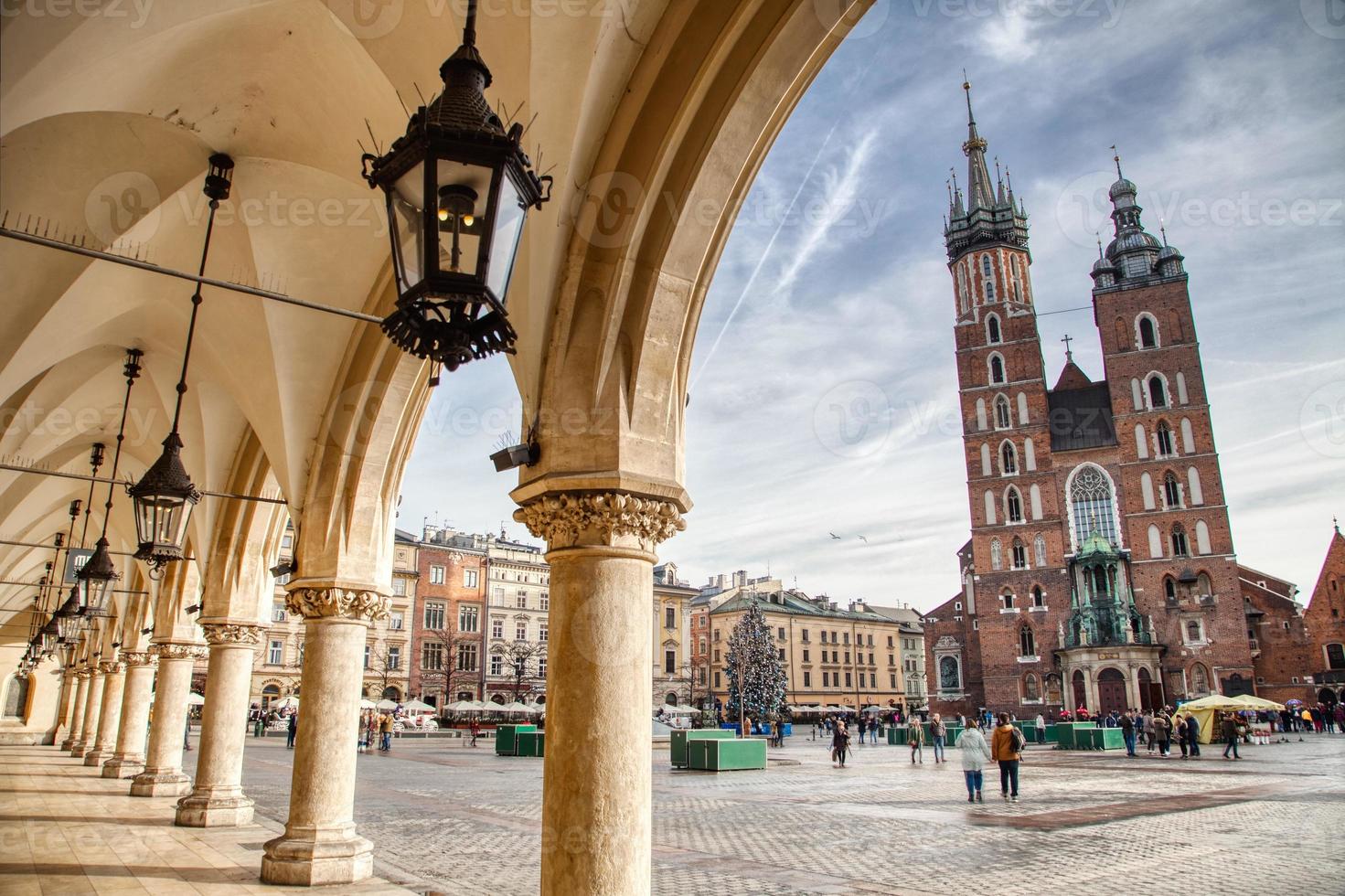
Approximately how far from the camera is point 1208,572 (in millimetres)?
48594

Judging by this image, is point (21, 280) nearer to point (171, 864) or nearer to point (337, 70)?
point (337, 70)

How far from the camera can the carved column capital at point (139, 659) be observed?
55.7ft

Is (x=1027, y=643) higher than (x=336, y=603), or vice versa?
(x=1027, y=643)

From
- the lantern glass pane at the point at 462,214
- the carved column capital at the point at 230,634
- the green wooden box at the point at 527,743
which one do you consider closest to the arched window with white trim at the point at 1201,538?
the green wooden box at the point at 527,743

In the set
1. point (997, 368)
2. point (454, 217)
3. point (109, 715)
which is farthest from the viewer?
point (997, 368)

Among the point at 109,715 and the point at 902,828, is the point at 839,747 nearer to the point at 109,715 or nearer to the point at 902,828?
the point at 902,828

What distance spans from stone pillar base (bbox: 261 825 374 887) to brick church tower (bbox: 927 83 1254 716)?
4814 centimetres

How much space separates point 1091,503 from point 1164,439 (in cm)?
537

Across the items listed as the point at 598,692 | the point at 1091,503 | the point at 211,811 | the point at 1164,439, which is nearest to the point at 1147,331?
the point at 1164,439

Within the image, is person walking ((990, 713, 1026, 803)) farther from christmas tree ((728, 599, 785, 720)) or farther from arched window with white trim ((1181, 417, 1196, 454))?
arched window with white trim ((1181, 417, 1196, 454))

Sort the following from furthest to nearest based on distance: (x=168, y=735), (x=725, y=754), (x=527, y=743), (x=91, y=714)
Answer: (x=527, y=743), (x=91, y=714), (x=725, y=754), (x=168, y=735)

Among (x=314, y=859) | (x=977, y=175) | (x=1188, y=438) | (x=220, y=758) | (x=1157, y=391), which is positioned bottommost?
(x=314, y=859)

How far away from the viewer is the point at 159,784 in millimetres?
13773

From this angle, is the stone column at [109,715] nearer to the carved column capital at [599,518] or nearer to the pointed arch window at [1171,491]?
the carved column capital at [599,518]
